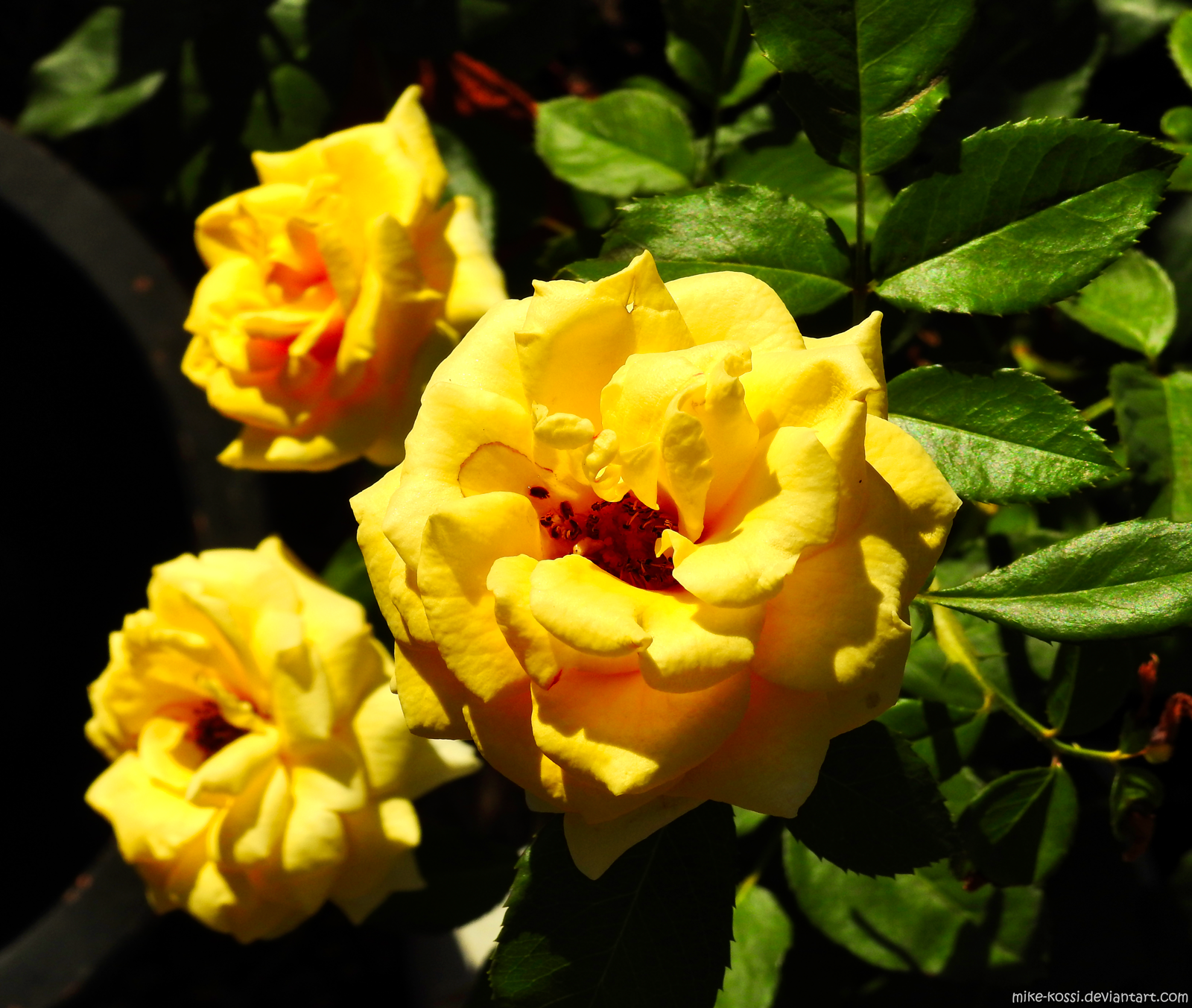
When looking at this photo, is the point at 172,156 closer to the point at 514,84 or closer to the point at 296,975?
the point at 514,84

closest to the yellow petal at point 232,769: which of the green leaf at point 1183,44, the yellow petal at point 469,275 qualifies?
the yellow petal at point 469,275

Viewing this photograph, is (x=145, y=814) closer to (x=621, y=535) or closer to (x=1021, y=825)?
(x=621, y=535)

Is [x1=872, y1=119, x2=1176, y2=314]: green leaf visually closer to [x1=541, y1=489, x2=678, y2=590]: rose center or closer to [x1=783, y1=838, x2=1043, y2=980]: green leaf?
[x1=541, y1=489, x2=678, y2=590]: rose center

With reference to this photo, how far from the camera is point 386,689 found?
76 centimetres

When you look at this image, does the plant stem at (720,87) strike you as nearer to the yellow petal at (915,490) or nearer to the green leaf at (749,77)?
the green leaf at (749,77)

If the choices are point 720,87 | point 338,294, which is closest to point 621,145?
point 720,87

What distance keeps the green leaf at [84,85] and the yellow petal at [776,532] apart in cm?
79

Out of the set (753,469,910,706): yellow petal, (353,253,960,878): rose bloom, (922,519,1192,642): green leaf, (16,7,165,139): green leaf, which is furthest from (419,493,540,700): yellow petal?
(16,7,165,139): green leaf

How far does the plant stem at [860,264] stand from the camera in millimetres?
557

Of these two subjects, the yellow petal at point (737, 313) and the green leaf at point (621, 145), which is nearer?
the yellow petal at point (737, 313)

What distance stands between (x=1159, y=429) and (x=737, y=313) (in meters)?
0.34

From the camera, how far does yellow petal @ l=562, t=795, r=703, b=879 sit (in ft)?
1.40

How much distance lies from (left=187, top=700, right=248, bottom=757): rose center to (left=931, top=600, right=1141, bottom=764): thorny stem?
0.53 meters

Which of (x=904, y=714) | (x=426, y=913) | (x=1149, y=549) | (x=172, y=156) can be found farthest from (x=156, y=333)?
(x=1149, y=549)
